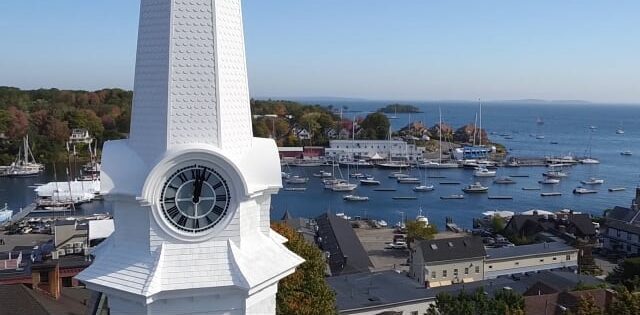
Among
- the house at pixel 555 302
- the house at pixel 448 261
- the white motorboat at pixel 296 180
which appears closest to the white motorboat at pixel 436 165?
the white motorboat at pixel 296 180

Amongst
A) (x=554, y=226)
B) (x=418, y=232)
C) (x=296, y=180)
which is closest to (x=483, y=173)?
(x=296, y=180)

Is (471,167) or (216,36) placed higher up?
(216,36)

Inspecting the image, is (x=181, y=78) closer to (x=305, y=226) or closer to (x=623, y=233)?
(x=305, y=226)

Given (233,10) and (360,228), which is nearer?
(233,10)

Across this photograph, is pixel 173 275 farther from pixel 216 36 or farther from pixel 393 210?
pixel 393 210

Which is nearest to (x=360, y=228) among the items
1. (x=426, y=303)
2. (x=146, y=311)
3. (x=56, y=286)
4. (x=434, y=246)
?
(x=434, y=246)

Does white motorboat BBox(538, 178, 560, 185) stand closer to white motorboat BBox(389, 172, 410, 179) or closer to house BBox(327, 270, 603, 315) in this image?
white motorboat BBox(389, 172, 410, 179)
